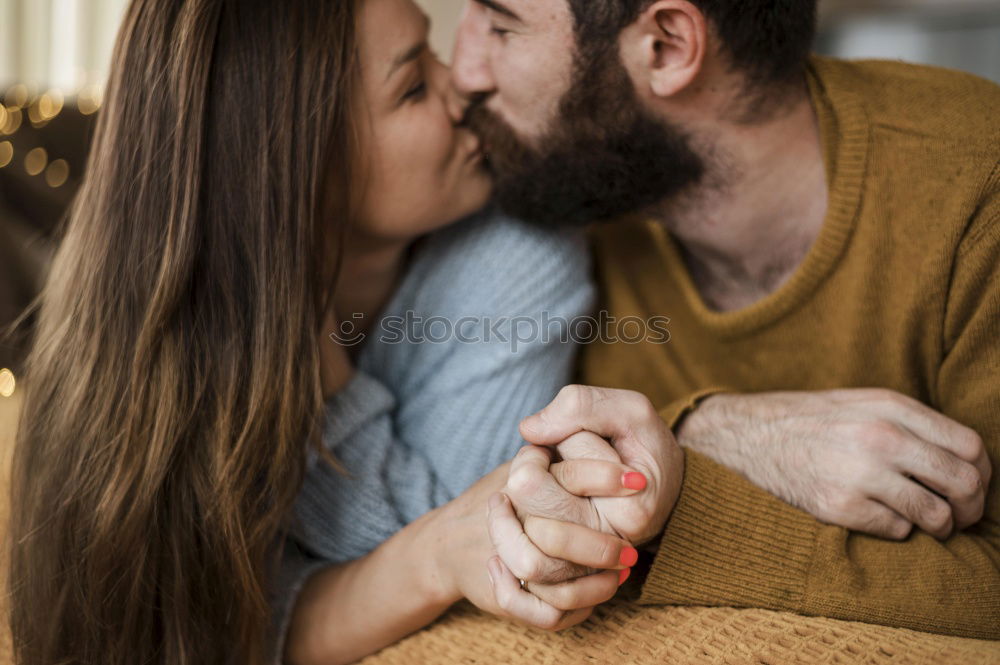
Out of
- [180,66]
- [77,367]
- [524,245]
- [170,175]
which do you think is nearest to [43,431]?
[77,367]

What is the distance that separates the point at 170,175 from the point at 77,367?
225 millimetres

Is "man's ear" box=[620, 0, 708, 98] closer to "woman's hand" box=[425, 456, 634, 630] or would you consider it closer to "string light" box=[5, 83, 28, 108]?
"woman's hand" box=[425, 456, 634, 630]

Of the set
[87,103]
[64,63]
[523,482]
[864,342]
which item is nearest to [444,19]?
[64,63]

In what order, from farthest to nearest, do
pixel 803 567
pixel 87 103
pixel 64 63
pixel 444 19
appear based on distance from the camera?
pixel 444 19
pixel 64 63
pixel 87 103
pixel 803 567

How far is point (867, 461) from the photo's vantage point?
2.85 ft

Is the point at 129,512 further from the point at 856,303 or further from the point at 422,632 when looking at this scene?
the point at 856,303

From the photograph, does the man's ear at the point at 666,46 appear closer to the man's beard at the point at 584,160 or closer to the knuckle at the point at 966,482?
the man's beard at the point at 584,160

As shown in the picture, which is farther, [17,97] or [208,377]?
[17,97]

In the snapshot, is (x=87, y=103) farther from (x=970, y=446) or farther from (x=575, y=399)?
(x=970, y=446)

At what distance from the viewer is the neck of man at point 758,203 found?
1119mm

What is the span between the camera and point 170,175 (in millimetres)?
936

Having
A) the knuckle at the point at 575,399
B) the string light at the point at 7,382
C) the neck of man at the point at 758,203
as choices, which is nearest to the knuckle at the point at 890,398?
the neck of man at the point at 758,203

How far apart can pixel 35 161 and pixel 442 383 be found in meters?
0.79

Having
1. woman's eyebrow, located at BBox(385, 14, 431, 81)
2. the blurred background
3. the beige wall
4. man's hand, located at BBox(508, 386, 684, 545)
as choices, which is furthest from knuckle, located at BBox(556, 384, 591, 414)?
the beige wall
